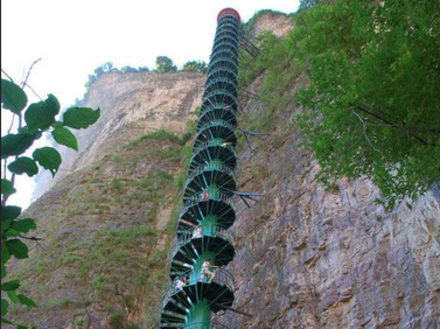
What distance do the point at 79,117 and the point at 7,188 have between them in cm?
43

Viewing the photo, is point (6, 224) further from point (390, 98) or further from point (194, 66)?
point (194, 66)

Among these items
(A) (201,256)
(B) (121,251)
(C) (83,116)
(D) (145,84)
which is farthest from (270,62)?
(C) (83,116)

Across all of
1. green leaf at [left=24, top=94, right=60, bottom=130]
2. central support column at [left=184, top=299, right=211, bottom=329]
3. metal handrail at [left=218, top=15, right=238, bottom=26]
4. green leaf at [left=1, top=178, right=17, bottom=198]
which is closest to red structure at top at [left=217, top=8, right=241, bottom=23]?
metal handrail at [left=218, top=15, right=238, bottom=26]

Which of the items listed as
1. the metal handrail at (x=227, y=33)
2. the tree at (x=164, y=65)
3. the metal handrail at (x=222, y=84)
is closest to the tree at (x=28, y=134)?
the metal handrail at (x=222, y=84)

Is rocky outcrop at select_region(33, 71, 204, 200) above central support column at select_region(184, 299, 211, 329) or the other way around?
above

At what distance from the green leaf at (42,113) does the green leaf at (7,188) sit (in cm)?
25

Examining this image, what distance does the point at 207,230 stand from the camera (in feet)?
45.2

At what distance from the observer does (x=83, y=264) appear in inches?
720

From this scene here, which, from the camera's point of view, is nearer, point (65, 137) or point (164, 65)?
point (65, 137)

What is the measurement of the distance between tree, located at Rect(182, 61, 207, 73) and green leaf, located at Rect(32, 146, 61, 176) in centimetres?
3979

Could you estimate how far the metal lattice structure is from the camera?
12.1 m

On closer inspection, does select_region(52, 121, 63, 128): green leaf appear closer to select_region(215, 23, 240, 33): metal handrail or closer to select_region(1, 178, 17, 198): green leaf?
select_region(1, 178, 17, 198): green leaf

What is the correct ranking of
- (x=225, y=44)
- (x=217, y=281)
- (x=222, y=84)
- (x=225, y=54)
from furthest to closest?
(x=225, y=44), (x=225, y=54), (x=222, y=84), (x=217, y=281)

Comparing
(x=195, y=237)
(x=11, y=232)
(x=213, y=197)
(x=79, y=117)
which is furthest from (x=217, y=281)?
(x=79, y=117)
